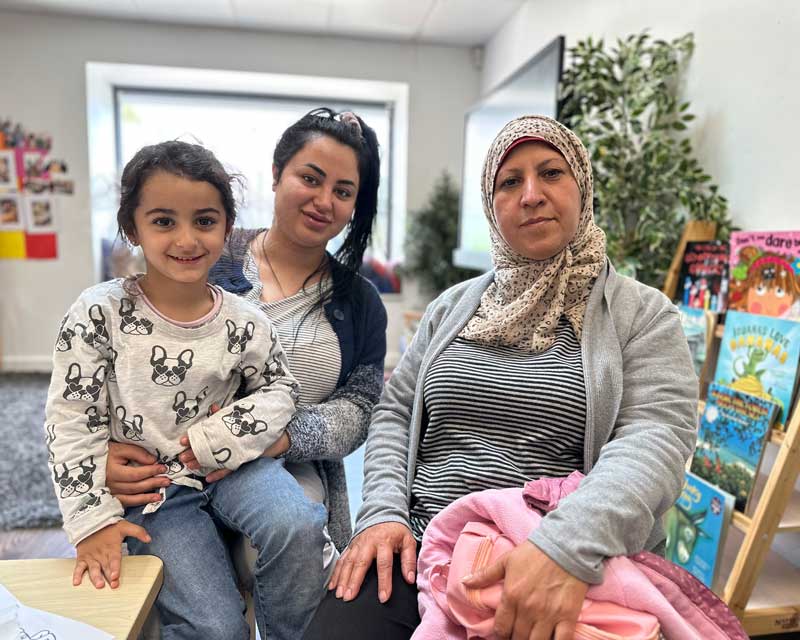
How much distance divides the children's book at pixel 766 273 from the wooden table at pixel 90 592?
1583 millimetres

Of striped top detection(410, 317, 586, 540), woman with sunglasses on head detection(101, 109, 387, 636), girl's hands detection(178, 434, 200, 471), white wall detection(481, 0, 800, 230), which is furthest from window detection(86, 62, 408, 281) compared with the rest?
girl's hands detection(178, 434, 200, 471)

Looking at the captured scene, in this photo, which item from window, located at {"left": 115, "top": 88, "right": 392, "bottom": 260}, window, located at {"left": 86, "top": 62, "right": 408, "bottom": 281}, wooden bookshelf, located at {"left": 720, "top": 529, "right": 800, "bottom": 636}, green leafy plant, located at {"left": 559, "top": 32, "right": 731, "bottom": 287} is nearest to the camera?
wooden bookshelf, located at {"left": 720, "top": 529, "right": 800, "bottom": 636}

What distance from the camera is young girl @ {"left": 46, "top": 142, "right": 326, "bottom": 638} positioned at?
93 centimetres

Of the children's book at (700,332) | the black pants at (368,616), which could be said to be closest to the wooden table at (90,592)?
the black pants at (368,616)

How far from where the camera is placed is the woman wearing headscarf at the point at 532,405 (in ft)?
2.88

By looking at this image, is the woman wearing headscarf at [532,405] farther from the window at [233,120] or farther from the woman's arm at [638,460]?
the window at [233,120]

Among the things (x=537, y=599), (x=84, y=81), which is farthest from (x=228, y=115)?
(x=537, y=599)

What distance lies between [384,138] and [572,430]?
468 centimetres

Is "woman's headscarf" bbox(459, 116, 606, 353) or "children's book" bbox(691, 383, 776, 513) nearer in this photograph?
"woman's headscarf" bbox(459, 116, 606, 353)

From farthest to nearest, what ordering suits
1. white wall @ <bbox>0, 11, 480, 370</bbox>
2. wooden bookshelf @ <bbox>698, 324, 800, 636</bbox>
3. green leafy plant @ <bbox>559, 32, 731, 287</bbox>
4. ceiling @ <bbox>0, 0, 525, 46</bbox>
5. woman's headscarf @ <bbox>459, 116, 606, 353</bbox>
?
white wall @ <bbox>0, 11, 480, 370</bbox> < ceiling @ <bbox>0, 0, 525, 46</bbox> < green leafy plant @ <bbox>559, 32, 731, 287</bbox> < wooden bookshelf @ <bbox>698, 324, 800, 636</bbox> < woman's headscarf @ <bbox>459, 116, 606, 353</bbox>

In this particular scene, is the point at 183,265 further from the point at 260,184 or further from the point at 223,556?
the point at 260,184

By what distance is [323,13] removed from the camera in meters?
4.13

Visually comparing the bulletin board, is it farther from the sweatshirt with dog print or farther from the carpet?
the sweatshirt with dog print

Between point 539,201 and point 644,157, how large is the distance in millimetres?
1276
